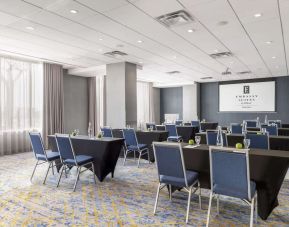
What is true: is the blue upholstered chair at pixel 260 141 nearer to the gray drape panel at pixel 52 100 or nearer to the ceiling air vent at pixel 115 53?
the ceiling air vent at pixel 115 53

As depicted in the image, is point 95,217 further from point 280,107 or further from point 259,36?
point 280,107

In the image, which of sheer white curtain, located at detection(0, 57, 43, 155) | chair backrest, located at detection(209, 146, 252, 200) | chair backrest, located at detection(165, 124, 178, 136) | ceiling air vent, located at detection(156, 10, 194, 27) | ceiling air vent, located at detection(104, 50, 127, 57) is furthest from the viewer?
chair backrest, located at detection(165, 124, 178, 136)

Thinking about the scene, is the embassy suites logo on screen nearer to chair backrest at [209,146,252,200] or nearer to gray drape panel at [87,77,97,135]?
gray drape panel at [87,77,97,135]

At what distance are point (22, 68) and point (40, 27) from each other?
3.98 m

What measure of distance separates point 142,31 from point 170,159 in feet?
10.6

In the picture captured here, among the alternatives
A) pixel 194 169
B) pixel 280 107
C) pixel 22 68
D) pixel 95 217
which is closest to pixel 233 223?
pixel 194 169

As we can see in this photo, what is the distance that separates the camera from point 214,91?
14641mm

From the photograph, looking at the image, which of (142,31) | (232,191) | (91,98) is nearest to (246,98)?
(91,98)

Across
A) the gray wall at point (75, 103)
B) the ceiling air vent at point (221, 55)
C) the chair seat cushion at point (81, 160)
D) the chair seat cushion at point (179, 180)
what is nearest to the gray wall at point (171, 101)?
the gray wall at point (75, 103)

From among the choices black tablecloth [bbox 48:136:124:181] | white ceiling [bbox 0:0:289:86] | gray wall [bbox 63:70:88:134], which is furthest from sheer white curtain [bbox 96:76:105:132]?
black tablecloth [bbox 48:136:124:181]

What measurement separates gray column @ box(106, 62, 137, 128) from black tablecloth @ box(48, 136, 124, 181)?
137 inches

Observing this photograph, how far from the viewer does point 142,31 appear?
528 cm

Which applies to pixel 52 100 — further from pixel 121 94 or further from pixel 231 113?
pixel 231 113

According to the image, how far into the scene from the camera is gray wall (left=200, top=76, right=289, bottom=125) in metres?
12.6
